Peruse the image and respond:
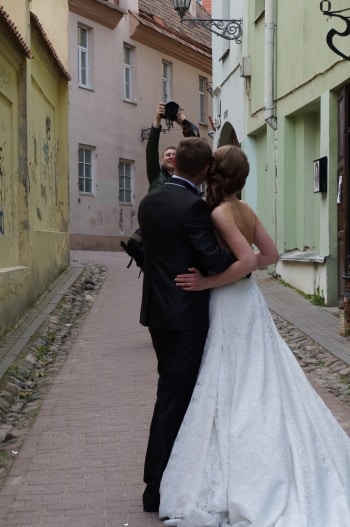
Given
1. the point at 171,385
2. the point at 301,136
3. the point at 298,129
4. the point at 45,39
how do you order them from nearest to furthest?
the point at 171,385
the point at 45,39
the point at 301,136
the point at 298,129

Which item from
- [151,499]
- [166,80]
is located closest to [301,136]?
[151,499]

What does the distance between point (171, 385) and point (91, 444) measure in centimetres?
176

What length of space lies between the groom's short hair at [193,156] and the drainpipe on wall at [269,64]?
11.4 m

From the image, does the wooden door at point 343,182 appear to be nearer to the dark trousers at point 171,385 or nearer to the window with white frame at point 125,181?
the dark trousers at point 171,385

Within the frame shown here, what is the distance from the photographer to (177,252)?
4.47m

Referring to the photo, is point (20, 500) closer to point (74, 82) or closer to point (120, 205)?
point (74, 82)

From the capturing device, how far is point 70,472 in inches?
215

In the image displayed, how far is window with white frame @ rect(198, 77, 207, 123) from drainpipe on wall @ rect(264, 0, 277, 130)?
2017 cm

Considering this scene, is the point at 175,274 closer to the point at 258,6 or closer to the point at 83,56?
the point at 258,6

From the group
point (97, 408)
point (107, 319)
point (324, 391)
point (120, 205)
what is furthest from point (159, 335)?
point (120, 205)

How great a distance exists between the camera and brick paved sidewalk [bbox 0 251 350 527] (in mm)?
4750

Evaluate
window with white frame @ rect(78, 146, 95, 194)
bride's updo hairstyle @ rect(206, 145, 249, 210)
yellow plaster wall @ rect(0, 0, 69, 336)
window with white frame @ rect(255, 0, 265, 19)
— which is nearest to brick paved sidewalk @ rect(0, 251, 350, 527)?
yellow plaster wall @ rect(0, 0, 69, 336)

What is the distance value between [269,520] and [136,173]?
27.5 metres

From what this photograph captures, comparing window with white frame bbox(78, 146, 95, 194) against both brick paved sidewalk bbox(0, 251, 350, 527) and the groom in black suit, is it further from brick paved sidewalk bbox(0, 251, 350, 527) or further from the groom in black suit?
the groom in black suit
